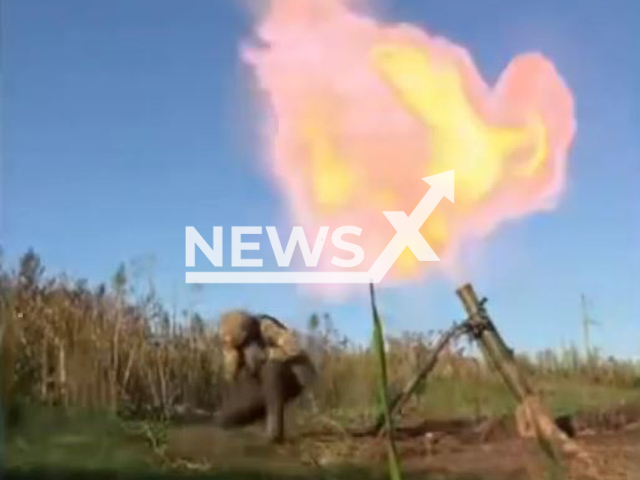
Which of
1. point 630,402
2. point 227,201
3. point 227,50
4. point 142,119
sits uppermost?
point 227,50

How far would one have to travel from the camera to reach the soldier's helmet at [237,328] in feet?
5.75

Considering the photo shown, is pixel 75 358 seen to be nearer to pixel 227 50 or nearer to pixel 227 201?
pixel 227 201

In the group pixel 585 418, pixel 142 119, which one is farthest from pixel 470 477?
pixel 142 119

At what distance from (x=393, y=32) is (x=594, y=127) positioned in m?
0.38

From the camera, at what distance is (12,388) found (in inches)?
68.9

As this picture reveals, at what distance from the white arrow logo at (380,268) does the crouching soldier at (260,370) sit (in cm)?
7

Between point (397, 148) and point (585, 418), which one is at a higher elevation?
point (397, 148)

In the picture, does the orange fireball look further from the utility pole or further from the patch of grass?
the patch of grass

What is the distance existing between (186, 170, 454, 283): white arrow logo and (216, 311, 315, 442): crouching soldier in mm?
65

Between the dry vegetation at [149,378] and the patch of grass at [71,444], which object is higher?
the dry vegetation at [149,378]

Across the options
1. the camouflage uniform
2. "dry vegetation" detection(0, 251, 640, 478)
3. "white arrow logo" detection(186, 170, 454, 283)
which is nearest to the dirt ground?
"dry vegetation" detection(0, 251, 640, 478)

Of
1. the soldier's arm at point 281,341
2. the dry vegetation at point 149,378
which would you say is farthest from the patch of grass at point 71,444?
the soldier's arm at point 281,341

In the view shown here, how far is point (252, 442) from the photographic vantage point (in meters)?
1.75

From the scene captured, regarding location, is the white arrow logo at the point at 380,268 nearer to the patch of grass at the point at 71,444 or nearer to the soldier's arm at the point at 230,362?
the soldier's arm at the point at 230,362
